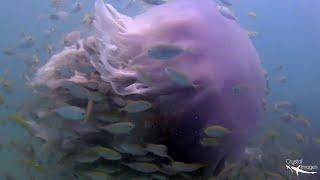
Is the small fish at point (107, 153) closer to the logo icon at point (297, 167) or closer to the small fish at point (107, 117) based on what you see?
the small fish at point (107, 117)

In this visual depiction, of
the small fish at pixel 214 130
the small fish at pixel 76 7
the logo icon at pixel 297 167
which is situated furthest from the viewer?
the small fish at pixel 76 7

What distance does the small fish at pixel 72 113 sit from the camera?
2.98 m

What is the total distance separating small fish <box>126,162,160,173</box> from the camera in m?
3.00

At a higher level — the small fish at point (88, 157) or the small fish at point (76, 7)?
the small fish at point (88, 157)

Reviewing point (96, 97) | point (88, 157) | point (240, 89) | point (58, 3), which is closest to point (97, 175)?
point (88, 157)

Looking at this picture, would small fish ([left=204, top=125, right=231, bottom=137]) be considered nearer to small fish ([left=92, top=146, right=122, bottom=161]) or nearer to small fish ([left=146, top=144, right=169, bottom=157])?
small fish ([left=146, top=144, right=169, bottom=157])

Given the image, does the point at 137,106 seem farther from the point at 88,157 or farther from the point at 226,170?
the point at 226,170

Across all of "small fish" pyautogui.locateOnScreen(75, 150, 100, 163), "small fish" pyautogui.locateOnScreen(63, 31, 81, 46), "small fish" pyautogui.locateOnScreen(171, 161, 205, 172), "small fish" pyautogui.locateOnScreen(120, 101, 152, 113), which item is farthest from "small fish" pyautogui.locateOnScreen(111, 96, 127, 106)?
"small fish" pyautogui.locateOnScreen(63, 31, 81, 46)

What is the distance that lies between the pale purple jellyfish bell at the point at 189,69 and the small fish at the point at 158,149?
111mm

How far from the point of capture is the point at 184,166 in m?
2.96

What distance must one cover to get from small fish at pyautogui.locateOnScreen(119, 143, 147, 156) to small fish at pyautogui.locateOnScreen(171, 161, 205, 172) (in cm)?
25

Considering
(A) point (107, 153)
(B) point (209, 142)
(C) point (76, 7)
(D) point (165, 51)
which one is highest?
(D) point (165, 51)

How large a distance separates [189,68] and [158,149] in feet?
2.08

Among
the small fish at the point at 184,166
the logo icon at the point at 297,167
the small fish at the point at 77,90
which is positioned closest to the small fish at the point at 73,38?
the small fish at the point at 77,90
